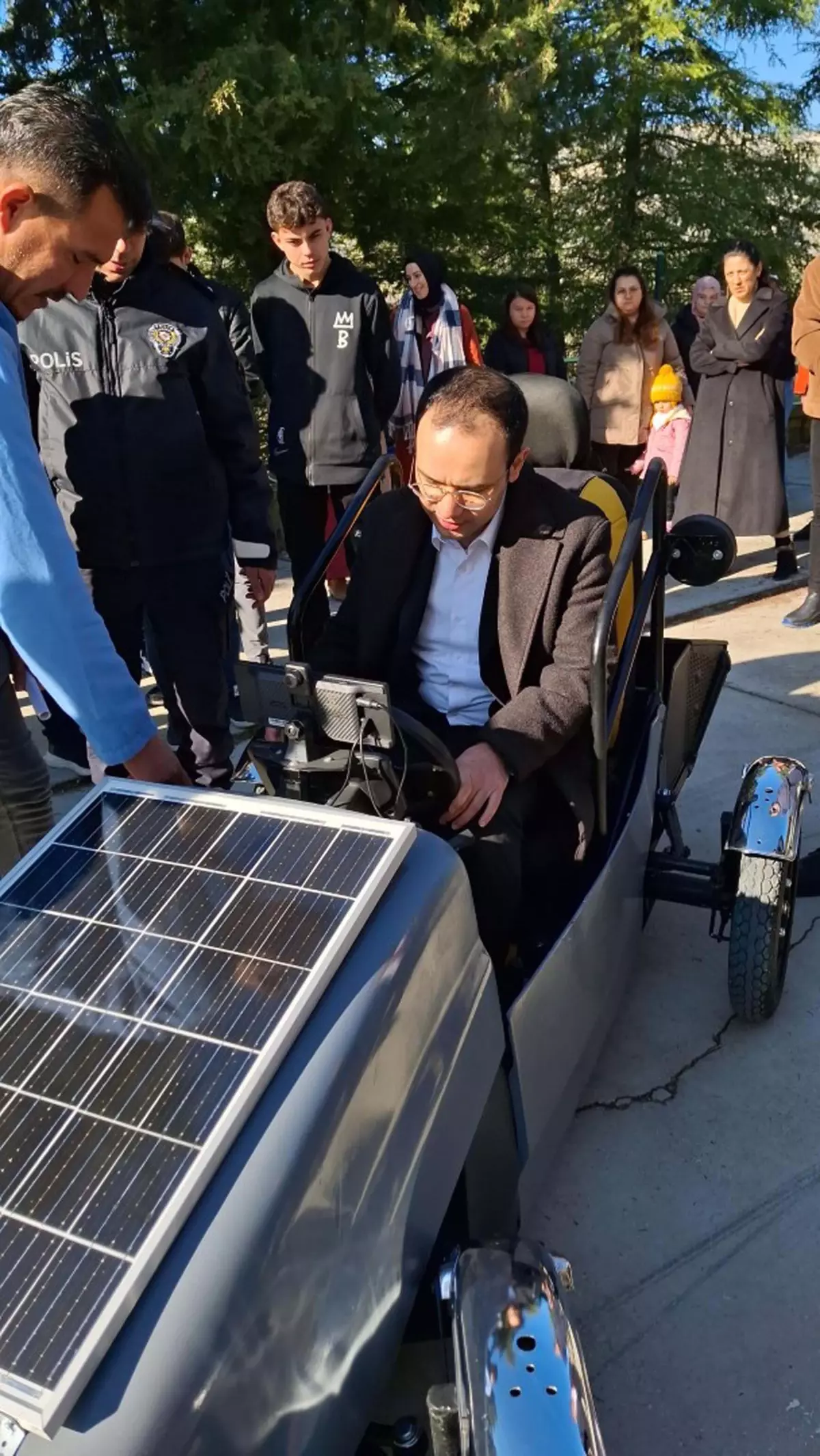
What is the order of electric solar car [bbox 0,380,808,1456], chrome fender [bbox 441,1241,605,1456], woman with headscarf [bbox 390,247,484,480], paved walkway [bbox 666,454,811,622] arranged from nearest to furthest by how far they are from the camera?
electric solar car [bbox 0,380,808,1456] → chrome fender [bbox 441,1241,605,1456] → woman with headscarf [bbox 390,247,484,480] → paved walkway [bbox 666,454,811,622]

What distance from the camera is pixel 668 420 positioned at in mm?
6238

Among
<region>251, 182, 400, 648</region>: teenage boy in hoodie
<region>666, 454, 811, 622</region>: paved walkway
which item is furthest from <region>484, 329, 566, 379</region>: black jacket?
<region>251, 182, 400, 648</region>: teenage boy in hoodie

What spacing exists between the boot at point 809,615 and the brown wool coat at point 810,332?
860 millimetres

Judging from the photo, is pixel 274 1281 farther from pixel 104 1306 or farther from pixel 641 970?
pixel 641 970

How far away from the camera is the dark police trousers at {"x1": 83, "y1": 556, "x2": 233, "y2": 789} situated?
→ 3.09 meters

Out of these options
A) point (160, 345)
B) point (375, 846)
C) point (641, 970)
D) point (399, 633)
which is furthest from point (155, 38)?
point (375, 846)

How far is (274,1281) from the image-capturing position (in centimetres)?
114

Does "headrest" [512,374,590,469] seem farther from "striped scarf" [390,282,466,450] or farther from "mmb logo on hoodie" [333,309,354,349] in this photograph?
"striped scarf" [390,282,466,450]

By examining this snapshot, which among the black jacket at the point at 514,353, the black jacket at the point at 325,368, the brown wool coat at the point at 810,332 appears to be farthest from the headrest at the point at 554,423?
the black jacket at the point at 514,353

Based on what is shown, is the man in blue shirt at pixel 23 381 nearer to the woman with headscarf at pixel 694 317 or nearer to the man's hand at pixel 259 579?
the man's hand at pixel 259 579

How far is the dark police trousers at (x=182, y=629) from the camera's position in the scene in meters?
3.09

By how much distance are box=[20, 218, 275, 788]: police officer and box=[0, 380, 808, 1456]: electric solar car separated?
1.16 meters

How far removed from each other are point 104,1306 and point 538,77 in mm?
8041

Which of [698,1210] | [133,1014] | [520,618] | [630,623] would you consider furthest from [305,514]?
[133,1014]
